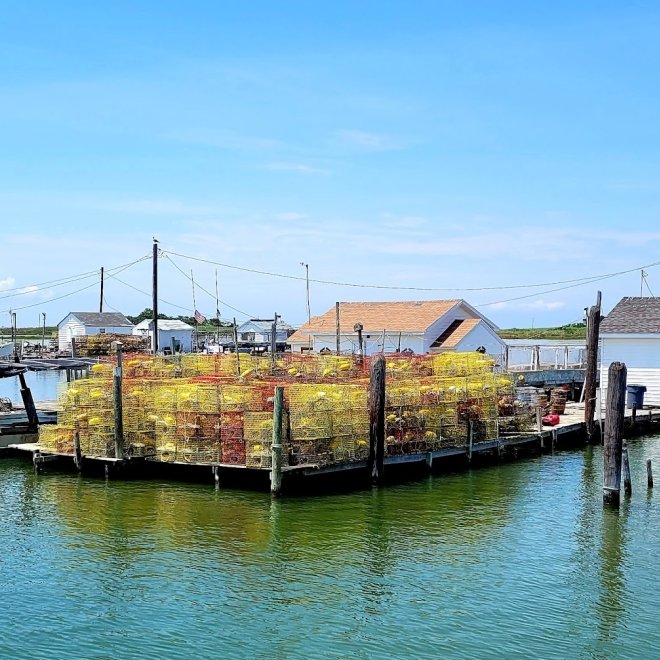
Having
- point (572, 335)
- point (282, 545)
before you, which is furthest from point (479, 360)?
point (572, 335)

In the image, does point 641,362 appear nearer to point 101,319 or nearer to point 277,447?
point 277,447

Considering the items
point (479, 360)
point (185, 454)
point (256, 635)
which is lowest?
Answer: point (256, 635)

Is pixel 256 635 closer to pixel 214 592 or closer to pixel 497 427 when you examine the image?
pixel 214 592

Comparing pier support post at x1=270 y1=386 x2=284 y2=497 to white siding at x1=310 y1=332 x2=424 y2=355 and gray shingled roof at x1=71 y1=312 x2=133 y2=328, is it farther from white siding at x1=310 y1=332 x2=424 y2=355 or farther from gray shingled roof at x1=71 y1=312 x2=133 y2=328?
gray shingled roof at x1=71 y1=312 x2=133 y2=328

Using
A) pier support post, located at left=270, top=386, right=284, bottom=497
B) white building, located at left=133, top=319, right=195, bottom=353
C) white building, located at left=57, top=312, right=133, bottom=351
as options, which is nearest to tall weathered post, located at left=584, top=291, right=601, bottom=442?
pier support post, located at left=270, top=386, right=284, bottom=497

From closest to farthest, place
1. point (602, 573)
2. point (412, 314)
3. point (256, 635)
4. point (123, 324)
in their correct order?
point (256, 635)
point (602, 573)
point (412, 314)
point (123, 324)

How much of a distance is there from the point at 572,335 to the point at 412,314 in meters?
65.5

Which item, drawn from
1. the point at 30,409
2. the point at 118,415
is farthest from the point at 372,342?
the point at 118,415

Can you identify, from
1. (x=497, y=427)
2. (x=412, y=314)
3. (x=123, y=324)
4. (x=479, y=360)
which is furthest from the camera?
(x=123, y=324)

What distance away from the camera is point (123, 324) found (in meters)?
87.5

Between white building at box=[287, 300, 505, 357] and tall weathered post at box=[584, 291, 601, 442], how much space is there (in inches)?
638

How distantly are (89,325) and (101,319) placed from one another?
1.76 metres

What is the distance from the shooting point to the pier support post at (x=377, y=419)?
23.3 metres

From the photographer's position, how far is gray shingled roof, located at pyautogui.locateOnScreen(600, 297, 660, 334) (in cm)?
3816
